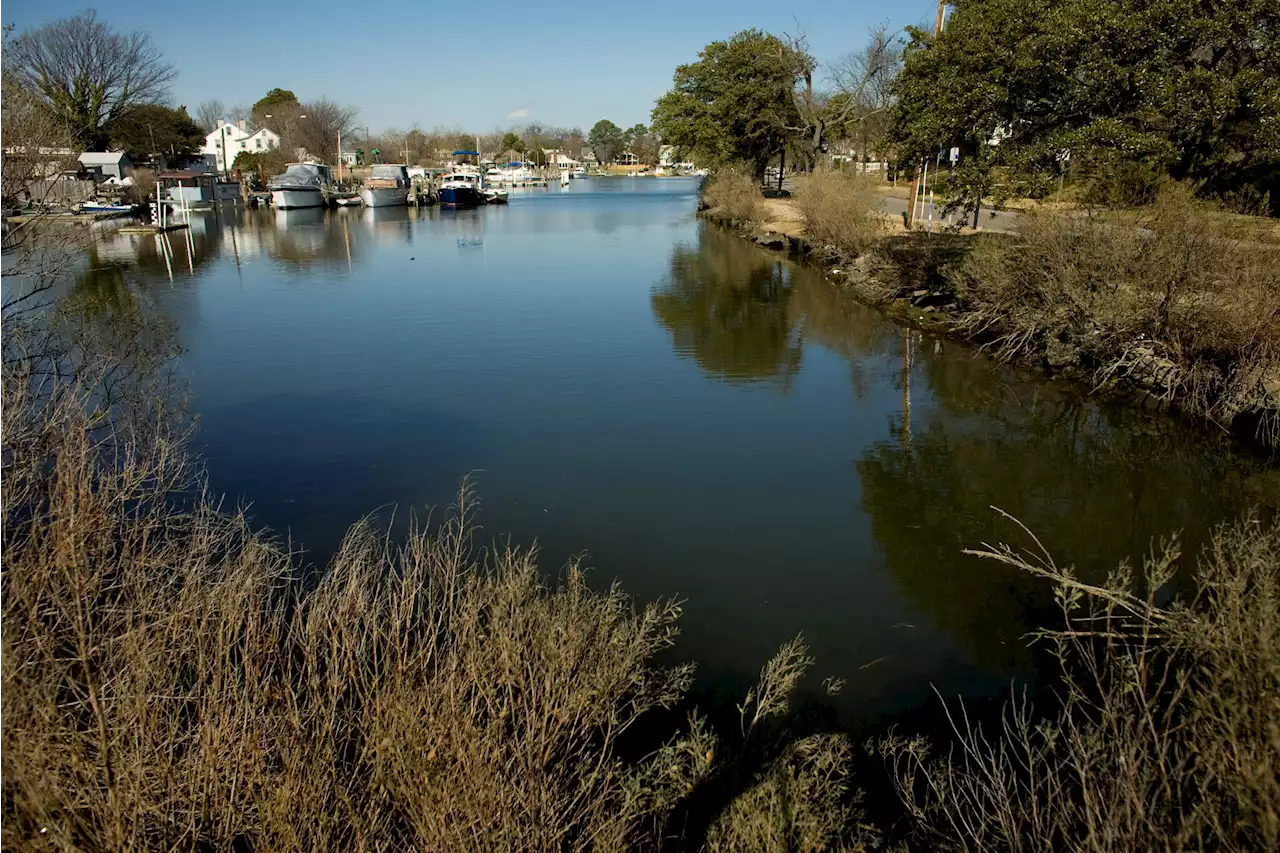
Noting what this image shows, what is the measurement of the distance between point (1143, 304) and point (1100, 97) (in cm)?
398

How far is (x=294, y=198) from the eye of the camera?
58.8 m

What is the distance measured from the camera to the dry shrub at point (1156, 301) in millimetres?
12773

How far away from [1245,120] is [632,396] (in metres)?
11.5

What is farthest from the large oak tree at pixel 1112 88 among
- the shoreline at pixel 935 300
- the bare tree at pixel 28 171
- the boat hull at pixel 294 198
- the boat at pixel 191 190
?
the boat hull at pixel 294 198

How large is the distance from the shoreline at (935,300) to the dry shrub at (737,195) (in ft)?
15.3

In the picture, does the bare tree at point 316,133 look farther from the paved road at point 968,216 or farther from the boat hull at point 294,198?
the paved road at point 968,216

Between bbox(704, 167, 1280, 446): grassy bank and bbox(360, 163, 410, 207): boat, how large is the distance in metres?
50.6

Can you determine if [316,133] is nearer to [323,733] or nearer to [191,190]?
[191,190]

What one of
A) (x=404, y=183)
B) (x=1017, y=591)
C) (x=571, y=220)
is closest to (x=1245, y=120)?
(x=1017, y=591)

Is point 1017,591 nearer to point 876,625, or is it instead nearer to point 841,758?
point 876,625

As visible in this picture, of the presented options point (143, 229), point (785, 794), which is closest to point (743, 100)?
point (143, 229)

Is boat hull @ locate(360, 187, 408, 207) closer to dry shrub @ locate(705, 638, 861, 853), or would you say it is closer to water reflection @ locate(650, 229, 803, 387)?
water reflection @ locate(650, 229, 803, 387)

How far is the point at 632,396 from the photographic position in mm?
15844

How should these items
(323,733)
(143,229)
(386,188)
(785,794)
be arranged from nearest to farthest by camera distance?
(323,733), (785,794), (143,229), (386,188)
